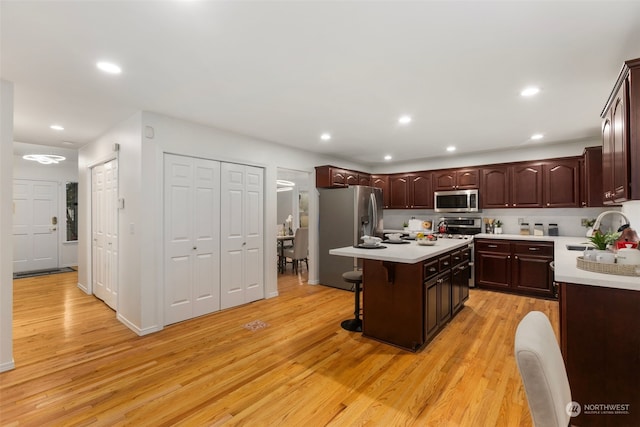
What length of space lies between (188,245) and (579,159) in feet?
19.6

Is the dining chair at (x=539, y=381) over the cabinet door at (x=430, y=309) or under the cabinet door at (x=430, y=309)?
over

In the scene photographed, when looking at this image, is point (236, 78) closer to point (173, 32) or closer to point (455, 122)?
point (173, 32)

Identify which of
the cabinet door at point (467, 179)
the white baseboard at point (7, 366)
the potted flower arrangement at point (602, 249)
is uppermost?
the cabinet door at point (467, 179)

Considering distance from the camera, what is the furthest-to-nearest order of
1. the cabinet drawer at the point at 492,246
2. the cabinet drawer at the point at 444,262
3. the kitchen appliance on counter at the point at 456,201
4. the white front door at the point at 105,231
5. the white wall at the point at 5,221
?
the kitchen appliance on counter at the point at 456,201, the cabinet drawer at the point at 492,246, the white front door at the point at 105,231, the cabinet drawer at the point at 444,262, the white wall at the point at 5,221

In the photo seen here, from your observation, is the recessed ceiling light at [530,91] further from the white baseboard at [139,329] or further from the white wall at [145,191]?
the white baseboard at [139,329]

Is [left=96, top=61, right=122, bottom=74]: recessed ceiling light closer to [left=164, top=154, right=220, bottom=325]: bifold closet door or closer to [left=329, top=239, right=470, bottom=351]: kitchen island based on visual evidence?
[left=164, top=154, right=220, bottom=325]: bifold closet door

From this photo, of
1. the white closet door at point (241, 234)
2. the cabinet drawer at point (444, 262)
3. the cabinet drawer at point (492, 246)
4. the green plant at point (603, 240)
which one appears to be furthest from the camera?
the cabinet drawer at point (492, 246)

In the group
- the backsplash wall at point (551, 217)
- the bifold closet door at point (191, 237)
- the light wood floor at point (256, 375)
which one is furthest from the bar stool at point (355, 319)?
the backsplash wall at point (551, 217)

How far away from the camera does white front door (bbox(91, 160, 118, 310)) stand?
156 inches

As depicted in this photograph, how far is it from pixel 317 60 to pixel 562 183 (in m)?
4.78

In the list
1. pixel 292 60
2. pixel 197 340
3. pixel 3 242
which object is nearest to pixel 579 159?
pixel 292 60

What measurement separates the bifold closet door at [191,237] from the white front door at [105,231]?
0.92 metres

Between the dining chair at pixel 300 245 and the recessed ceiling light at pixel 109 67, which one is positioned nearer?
the recessed ceiling light at pixel 109 67

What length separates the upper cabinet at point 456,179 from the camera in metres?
5.58
